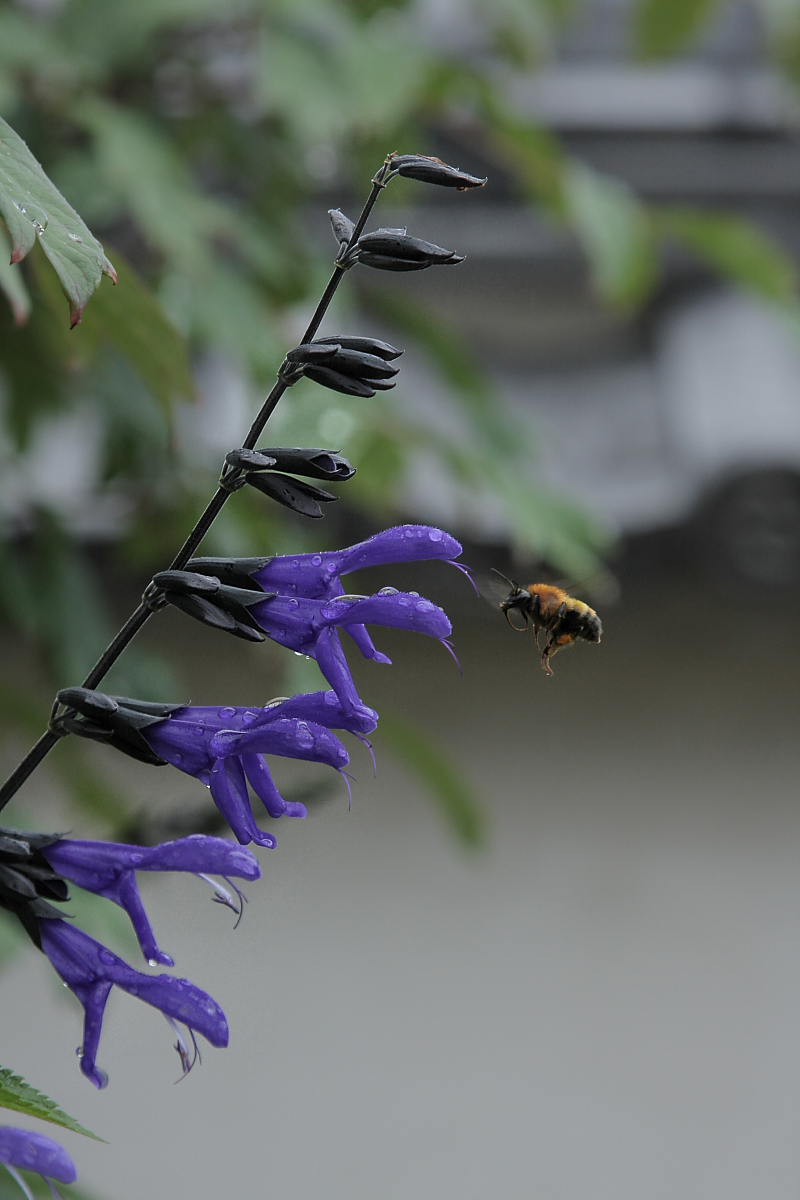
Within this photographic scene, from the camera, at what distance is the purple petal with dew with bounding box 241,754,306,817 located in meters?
0.38

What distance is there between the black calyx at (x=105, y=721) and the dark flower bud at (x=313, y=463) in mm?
85

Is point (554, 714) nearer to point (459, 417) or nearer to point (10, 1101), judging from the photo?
point (459, 417)

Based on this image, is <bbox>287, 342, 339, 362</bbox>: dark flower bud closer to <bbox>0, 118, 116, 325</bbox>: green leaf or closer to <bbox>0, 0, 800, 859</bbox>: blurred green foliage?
<bbox>0, 118, 116, 325</bbox>: green leaf

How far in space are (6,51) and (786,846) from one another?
174cm

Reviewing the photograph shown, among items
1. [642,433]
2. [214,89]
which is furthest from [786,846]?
[214,89]

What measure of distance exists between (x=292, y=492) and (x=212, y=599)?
4 cm

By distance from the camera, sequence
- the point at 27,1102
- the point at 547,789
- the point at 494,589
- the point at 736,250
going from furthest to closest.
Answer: the point at 547,789, the point at 736,250, the point at 494,589, the point at 27,1102

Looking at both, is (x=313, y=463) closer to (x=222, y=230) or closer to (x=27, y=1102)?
(x=27, y=1102)

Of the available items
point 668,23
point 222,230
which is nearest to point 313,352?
point 222,230

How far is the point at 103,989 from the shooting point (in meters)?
0.39

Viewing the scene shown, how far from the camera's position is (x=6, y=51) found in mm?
939

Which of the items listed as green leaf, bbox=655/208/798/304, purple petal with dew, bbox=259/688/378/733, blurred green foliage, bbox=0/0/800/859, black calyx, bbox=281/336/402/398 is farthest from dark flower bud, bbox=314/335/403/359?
green leaf, bbox=655/208/798/304

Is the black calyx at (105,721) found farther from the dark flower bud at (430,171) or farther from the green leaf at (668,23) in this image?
the green leaf at (668,23)

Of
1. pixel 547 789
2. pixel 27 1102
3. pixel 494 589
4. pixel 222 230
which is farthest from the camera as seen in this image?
pixel 547 789
